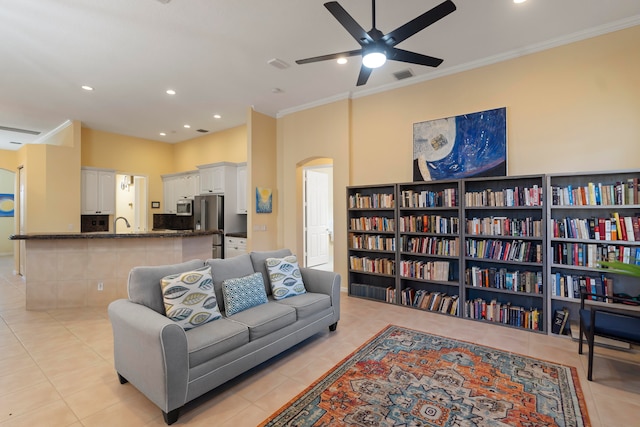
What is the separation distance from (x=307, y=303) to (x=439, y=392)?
1373 millimetres

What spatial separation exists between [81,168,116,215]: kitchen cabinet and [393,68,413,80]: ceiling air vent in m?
6.58

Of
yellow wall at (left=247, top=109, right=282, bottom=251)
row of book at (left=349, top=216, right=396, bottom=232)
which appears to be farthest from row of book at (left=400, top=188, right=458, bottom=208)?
yellow wall at (left=247, top=109, right=282, bottom=251)

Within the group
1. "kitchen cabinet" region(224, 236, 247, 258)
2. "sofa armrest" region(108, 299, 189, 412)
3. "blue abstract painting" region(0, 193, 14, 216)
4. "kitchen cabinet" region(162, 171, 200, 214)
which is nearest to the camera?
"sofa armrest" region(108, 299, 189, 412)

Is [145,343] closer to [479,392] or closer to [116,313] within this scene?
[116,313]

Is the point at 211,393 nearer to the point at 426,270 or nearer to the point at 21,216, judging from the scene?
the point at 426,270

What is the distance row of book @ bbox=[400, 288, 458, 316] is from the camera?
160 inches

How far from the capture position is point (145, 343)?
2021 millimetres

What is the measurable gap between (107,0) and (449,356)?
4.69 meters

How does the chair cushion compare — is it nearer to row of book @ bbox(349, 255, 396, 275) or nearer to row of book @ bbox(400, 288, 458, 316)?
row of book @ bbox(400, 288, 458, 316)

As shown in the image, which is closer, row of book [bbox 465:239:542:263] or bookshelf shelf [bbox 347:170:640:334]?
bookshelf shelf [bbox 347:170:640:334]

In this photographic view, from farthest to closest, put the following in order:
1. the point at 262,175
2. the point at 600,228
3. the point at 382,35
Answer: the point at 262,175 < the point at 600,228 < the point at 382,35

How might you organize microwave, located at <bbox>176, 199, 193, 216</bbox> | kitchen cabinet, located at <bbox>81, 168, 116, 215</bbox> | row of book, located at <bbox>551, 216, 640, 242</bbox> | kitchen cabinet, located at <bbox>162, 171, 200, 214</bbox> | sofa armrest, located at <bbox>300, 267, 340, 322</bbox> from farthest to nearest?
kitchen cabinet, located at <bbox>162, 171, 200, 214</bbox>, microwave, located at <bbox>176, 199, 193, 216</bbox>, kitchen cabinet, located at <bbox>81, 168, 116, 215</bbox>, sofa armrest, located at <bbox>300, 267, 340, 322</bbox>, row of book, located at <bbox>551, 216, 640, 242</bbox>

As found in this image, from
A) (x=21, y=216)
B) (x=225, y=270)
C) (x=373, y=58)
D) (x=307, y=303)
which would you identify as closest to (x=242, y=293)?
(x=225, y=270)

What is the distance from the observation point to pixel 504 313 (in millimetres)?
3684
